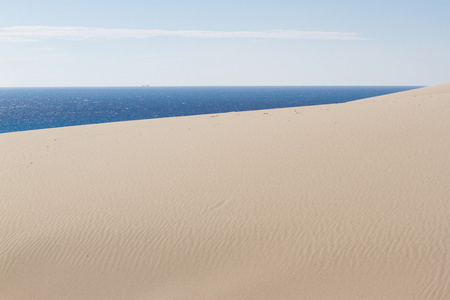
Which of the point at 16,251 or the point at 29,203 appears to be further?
the point at 29,203

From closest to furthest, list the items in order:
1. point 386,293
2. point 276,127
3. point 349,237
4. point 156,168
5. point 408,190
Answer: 1. point 386,293
2. point 349,237
3. point 408,190
4. point 156,168
5. point 276,127

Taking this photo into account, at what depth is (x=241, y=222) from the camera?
781cm

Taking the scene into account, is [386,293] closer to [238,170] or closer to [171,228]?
[171,228]

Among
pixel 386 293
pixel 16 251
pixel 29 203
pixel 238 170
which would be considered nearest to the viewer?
pixel 386 293

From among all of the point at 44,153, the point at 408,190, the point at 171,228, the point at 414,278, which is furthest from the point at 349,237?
the point at 44,153

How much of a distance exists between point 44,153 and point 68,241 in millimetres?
8071

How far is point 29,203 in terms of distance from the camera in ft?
31.4

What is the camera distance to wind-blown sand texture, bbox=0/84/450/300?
6.36 metres

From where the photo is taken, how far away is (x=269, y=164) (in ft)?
35.3

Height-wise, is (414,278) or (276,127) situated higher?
(276,127)

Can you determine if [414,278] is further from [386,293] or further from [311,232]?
[311,232]

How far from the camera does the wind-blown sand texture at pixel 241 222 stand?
251 inches

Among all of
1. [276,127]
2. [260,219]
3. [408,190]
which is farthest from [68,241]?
[276,127]

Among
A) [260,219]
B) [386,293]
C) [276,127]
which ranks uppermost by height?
[276,127]
